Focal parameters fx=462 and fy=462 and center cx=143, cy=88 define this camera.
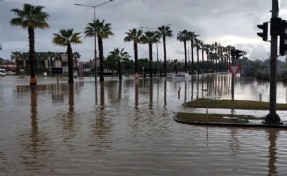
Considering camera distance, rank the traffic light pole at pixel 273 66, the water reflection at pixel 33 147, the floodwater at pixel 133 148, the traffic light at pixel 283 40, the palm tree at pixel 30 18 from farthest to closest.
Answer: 1. the palm tree at pixel 30 18
2. the traffic light pole at pixel 273 66
3. the traffic light at pixel 283 40
4. the water reflection at pixel 33 147
5. the floodwater at pixel 133 148

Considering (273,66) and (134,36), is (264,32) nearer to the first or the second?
(273,66)

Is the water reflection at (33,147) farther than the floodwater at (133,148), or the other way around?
the water reflection at (33,147)

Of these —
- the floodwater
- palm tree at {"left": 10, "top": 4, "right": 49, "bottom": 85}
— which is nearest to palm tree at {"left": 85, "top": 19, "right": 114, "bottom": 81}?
palm tree at {"left": 10, "top": 4, "right": 49, "bottom": 85}

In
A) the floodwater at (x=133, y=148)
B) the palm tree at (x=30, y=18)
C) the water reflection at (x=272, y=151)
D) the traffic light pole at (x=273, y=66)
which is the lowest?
the water reflection at (x=272, y=151)

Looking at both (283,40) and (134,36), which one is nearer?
(283,40)

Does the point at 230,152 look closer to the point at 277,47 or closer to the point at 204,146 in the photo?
the point at 204,146

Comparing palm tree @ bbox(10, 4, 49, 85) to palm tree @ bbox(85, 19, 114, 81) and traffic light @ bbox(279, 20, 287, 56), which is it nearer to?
palm tree @ bbox(85, 19, 114, 81)

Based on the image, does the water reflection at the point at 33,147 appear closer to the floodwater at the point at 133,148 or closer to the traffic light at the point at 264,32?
the floodwater at the point at 133,148

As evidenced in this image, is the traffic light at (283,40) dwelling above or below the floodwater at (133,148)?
above

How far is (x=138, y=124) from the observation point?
17578 millimetres

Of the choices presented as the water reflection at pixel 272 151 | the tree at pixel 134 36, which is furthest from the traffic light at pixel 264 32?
the tree at pixel 134 36

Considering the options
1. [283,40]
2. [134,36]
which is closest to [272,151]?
[283,40]

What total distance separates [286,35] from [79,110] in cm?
1116

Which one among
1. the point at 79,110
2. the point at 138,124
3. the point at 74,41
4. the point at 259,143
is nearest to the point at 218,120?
the point at 138,124
